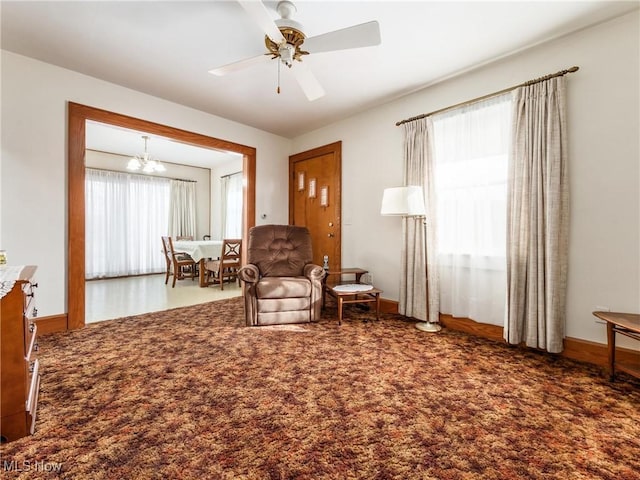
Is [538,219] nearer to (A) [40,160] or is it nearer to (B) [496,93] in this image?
(B) [496,93]

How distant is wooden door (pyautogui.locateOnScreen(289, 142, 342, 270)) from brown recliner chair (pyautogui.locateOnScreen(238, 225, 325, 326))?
756 mm

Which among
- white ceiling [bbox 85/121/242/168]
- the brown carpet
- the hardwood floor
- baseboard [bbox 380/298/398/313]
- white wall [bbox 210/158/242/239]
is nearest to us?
the brown carpet

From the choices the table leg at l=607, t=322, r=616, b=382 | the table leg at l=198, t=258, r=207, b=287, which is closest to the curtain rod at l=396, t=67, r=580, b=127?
the table leg at l=607, t=322, r=616, b=382

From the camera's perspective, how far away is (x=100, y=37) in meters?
2.40

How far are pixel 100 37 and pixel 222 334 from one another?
2.79m

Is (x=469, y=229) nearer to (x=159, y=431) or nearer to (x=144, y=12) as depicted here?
(x=159, y=431)

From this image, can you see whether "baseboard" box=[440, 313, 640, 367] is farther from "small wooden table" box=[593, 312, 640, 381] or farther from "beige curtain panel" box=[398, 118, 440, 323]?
"beige curtain panel" box=[398, 118, 440, 323]

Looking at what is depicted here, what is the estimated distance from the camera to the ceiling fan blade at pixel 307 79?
2.25m

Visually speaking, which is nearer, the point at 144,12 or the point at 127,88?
the point at 144,12

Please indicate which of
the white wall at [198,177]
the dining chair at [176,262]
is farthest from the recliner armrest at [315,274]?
the white wall at [198,177]

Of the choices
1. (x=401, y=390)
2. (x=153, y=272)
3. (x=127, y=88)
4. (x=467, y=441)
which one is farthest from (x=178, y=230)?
(x=467, y=441)

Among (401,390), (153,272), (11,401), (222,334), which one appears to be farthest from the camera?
(153,272)

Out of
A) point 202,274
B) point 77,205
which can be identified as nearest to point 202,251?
point 202,274

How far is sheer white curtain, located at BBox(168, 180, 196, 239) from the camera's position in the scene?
6.99 m
